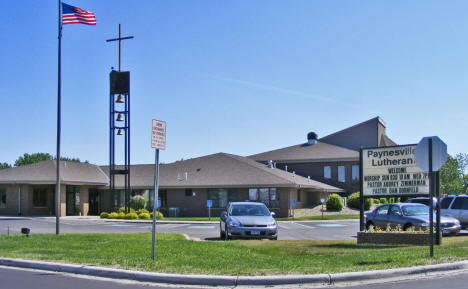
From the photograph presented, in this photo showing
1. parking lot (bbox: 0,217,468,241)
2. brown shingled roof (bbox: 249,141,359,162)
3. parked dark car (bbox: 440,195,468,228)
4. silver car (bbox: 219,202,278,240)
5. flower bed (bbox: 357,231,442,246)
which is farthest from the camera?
brown shingled roof (bbox: 249,141,359,162)

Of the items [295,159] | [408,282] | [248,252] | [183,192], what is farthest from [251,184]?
[408,282]

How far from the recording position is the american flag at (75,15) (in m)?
19.8

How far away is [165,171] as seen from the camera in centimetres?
4688

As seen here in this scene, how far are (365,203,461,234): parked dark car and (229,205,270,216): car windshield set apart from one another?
455 cm

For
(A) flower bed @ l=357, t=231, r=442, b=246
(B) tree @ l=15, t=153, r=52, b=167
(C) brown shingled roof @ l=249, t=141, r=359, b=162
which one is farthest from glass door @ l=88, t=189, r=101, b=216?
(B) tree @ l=15, t=153, r=52, b=167

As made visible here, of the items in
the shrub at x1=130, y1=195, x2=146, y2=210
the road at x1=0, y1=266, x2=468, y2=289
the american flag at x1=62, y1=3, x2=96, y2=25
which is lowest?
the shrub at x1=130, y1=195, x2=146, y2=210

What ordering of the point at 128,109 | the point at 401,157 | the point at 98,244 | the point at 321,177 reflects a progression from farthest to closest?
the point at 321,177 → the point at 128,109 → the point at 401,157 → the point at 98,244

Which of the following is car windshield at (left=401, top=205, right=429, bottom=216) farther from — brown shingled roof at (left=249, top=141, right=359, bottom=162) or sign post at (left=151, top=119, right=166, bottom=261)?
brown shingled roof at (left=249, top=141, right=359, bottom=162)

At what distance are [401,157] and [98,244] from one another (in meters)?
9.86

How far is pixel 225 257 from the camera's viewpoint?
1188 centimetres

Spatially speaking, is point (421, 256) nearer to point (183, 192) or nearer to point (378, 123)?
point (183, 192)

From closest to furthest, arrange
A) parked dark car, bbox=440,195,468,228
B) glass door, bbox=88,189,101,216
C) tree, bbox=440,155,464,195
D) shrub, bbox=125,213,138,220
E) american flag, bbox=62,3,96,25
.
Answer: american flag, bbox=62,3,96,25, parked dark car, bbox=440,195,468,228, shrub, bbox=125,213,138,220, glass door, bbox=88,189,101,216, tree, bbox=440,155,464,195

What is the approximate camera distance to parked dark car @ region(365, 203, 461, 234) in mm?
18422

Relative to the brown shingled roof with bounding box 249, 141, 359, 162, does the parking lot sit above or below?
below
